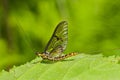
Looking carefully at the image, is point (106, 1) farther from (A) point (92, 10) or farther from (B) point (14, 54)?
(B) point (14, 54)

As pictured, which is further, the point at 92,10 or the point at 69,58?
the point at 92,10

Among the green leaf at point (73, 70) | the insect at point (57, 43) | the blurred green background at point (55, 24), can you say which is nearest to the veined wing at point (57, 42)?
the insect at point (57, 43)

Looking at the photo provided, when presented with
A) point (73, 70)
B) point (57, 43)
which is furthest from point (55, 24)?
point (73, 70)

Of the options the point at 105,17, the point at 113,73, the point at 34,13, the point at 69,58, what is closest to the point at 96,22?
the point at 105,17

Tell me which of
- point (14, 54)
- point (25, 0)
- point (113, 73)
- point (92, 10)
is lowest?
point (113, 73)

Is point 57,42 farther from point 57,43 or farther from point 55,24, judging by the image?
point 55,24

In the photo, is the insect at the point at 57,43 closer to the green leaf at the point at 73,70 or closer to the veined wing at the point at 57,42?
the veined wing at the point at 57,42

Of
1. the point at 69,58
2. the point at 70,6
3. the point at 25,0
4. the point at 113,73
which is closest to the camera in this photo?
the point at 113,73
